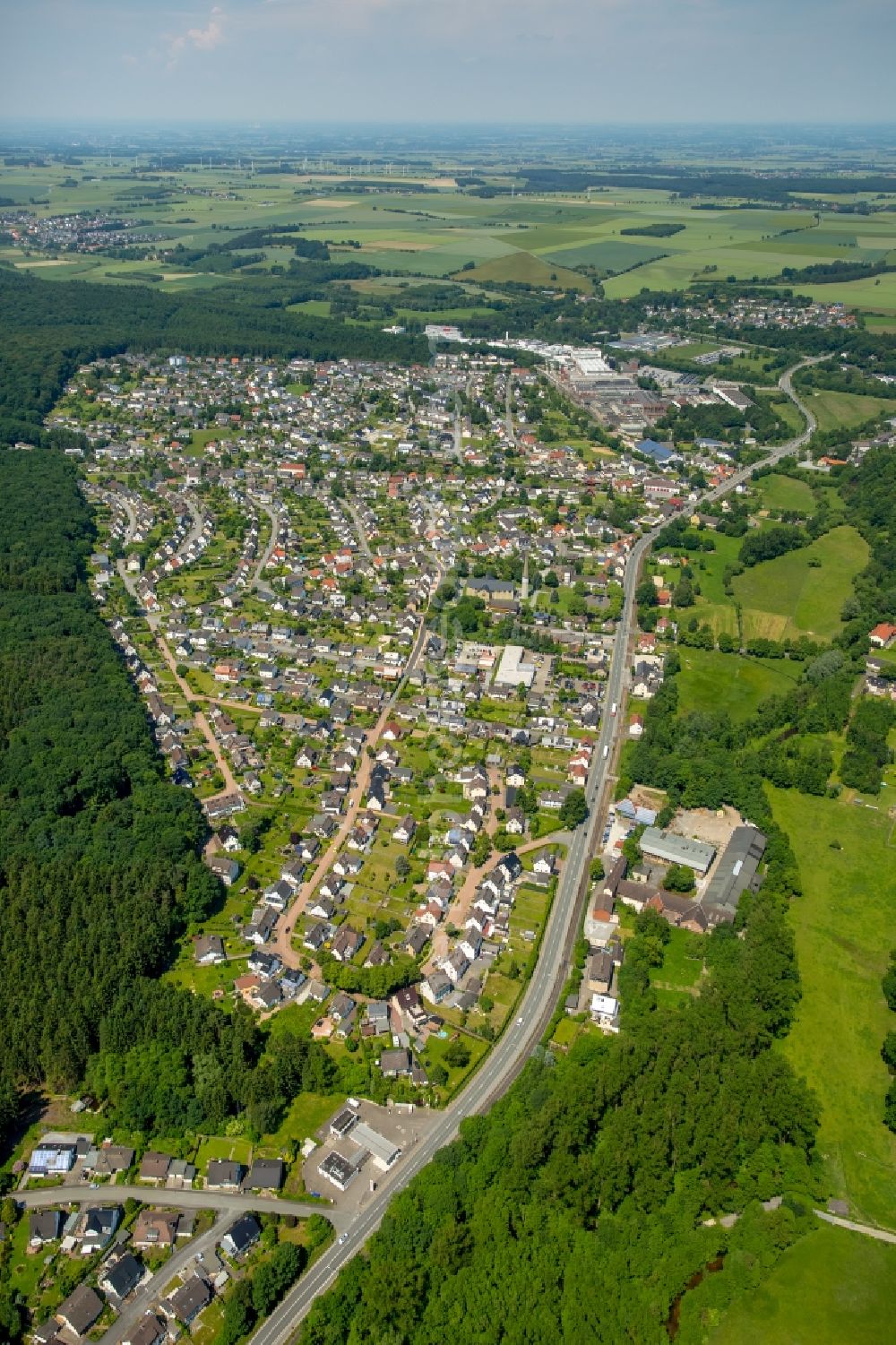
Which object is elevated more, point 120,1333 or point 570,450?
point 570,450

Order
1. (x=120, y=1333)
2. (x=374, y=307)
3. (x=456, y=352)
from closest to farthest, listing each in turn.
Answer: (x=120, y=1333) → (x=456, y=352) → (x=374, y=307)

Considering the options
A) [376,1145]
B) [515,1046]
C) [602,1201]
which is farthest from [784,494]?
[376,1145]

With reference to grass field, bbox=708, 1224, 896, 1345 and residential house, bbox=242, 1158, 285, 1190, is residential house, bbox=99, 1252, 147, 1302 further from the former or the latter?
grass field, bbox=708, 1224, 896, 1345

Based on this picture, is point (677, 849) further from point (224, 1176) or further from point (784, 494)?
point (784, 494)

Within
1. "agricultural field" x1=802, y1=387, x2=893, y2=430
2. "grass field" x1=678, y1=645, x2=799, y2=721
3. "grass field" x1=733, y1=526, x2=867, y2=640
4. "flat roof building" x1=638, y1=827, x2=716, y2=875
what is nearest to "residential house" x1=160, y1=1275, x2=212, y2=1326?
"flat roof building" x1=638, y1=827, x2=716, y2=875

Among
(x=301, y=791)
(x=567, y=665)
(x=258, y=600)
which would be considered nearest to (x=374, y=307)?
(x=258, y=600)

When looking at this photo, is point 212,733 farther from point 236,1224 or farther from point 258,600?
point 236,1224
